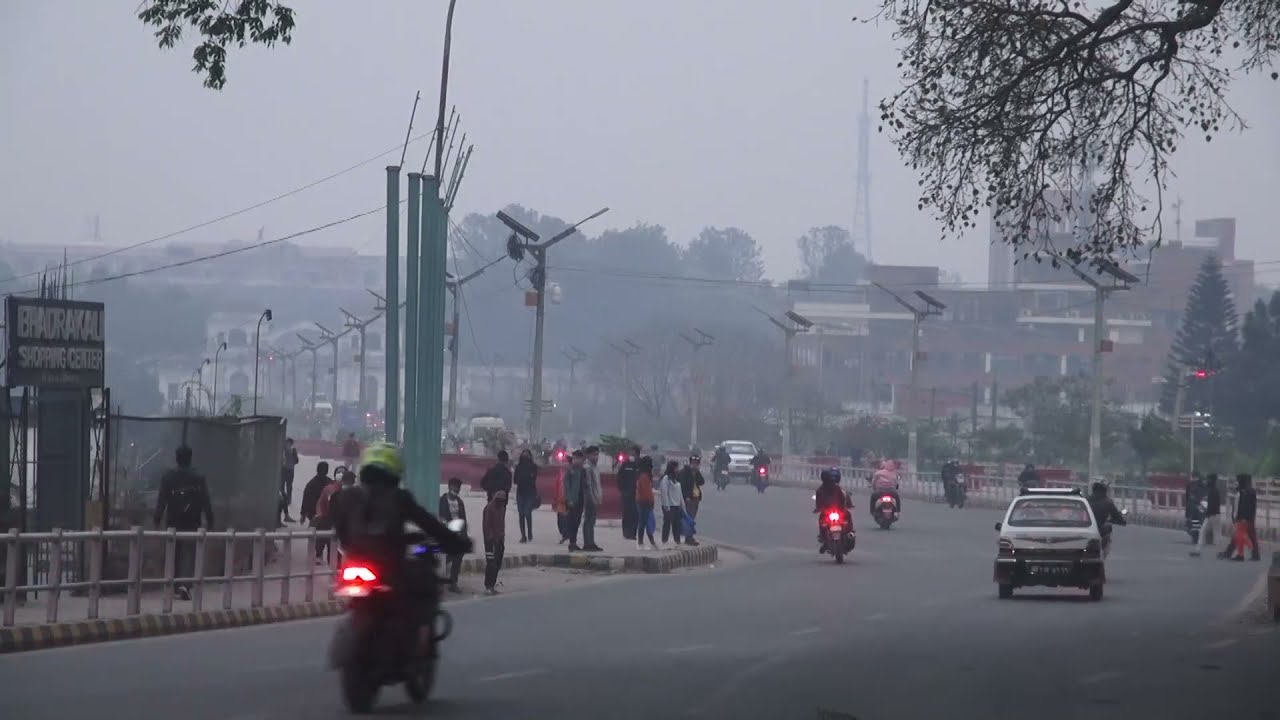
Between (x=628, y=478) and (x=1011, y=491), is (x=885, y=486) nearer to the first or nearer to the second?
(x=628, y=478)

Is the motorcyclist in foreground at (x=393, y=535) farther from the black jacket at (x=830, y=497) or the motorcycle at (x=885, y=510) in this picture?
the motorcycle at (x=885, y=510)

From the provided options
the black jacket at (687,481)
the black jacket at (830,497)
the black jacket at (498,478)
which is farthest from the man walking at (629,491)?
the black jacket at (498,478)

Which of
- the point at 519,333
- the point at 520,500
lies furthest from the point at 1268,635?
the point at 519,333

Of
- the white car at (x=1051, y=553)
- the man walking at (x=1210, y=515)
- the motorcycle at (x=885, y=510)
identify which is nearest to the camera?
the white car at (x=1051, y=553)

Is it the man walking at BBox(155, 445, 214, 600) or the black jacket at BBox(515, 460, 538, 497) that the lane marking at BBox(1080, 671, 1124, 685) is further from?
the black jacket at BBox(515, 460, 538, 497)

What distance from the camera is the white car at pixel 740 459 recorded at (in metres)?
80.2

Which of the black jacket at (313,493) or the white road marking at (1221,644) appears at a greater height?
the black jacket at (313,493)

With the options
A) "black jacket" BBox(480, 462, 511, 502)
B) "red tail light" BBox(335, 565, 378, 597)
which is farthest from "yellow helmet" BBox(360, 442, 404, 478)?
"black jacket" BBox(480, 462, 511, 502)

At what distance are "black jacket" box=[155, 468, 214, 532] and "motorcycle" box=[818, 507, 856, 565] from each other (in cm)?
1519

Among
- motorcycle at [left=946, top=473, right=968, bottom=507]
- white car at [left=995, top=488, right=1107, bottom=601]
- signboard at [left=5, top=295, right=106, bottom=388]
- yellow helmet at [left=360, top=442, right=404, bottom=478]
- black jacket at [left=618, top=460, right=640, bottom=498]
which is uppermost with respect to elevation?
signboard at [left=5, top=295, right=106, bottom=388]

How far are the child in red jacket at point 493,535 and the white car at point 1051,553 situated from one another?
6.52 meters

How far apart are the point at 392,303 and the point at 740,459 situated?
171 ft

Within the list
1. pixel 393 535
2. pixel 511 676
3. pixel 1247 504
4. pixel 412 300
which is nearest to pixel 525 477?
pixel 412 300

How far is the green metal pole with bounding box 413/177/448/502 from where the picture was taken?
2841 cm
